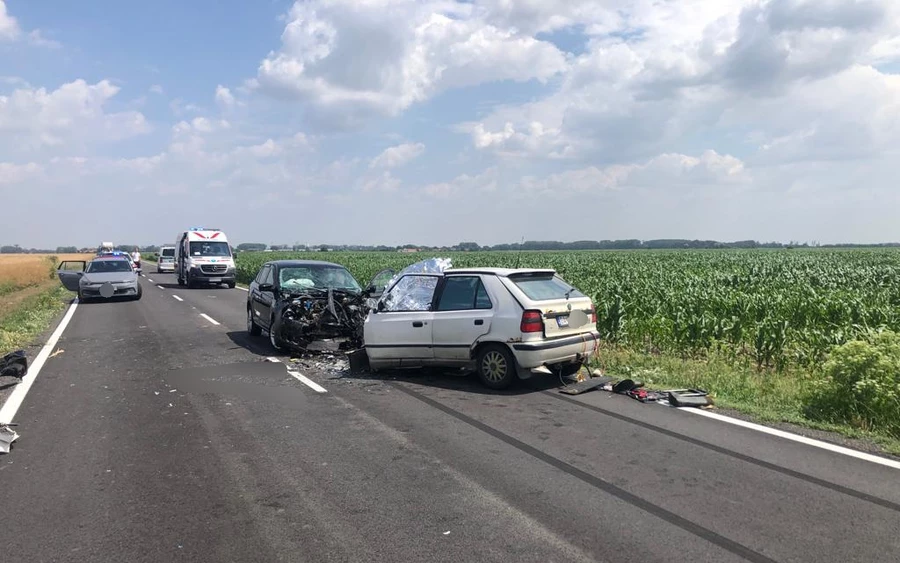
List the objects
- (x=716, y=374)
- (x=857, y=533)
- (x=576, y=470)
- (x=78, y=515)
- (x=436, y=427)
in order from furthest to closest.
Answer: (x=716, y=374) → (x=436, y=427) → (x=576, y=470) → (x=78, y=515) → (x=857, y=533)

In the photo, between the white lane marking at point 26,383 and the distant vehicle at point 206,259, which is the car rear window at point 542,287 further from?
the distant vehicle at point 206,259

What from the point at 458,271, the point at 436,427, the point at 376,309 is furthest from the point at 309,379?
the point at 436,427

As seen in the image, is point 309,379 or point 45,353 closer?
point 309,379

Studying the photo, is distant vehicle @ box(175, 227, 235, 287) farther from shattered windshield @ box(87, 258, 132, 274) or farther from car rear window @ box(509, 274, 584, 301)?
car rear window @ box(509, 274, 584, 301)

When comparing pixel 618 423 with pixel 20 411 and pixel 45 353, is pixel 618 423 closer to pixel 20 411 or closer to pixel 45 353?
pixel 20 411

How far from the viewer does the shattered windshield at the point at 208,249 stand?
3177 cm

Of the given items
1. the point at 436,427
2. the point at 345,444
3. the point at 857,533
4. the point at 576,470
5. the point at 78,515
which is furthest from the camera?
the point at 436,427

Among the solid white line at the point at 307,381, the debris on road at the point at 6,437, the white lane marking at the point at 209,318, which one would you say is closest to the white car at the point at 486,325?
the solid white line at the point at 307,381

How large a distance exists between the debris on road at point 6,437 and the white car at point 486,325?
4.56m

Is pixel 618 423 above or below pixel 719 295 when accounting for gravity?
below

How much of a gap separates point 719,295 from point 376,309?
308 inches

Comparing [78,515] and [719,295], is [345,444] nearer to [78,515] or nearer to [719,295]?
[78,515]

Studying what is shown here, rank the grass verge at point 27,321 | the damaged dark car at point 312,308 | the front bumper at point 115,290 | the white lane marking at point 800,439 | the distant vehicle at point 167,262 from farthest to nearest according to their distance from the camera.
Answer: the distant vehicle at point 167,262 < the front bumper at point 115,290 < the grass verge at point 27,321 < the damaged dark car at point 312,308 < the white lane marking at point 800,439

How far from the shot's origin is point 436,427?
683 centimetres
